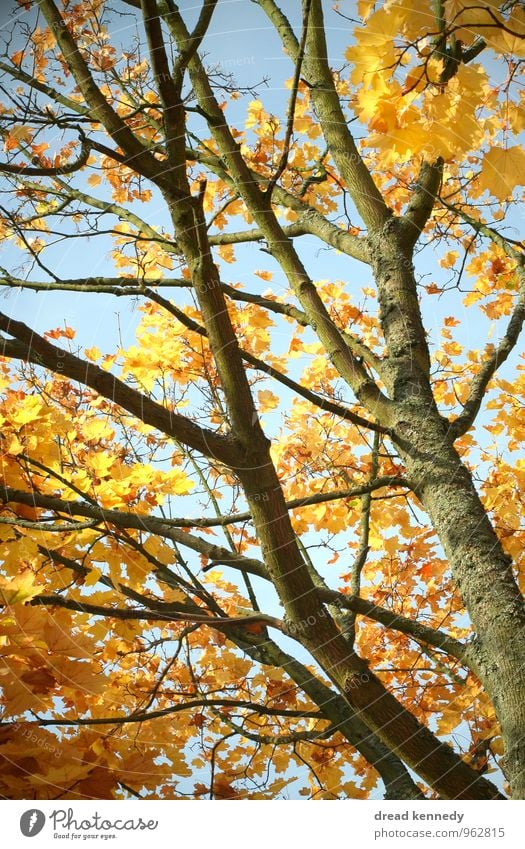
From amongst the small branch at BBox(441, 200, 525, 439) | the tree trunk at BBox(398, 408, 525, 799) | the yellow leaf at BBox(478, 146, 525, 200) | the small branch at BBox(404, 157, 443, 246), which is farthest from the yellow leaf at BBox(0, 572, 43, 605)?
the small branch at BBox(404, 157, 443, 246)

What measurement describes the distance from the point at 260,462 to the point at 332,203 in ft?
8.41

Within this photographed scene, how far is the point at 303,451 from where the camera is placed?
11.1 feet

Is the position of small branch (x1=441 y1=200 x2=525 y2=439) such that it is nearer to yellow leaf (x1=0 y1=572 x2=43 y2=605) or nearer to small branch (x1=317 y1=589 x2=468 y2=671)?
small branch (x1=317 y1=589 x2=468 y2=671)

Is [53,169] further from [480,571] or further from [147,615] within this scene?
[480,571]

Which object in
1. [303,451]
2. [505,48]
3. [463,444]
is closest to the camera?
[505,48]

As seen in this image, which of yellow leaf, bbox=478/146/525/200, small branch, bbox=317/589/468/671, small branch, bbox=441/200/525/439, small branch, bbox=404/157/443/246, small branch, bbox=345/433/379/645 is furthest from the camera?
small branch, bbox=404/157/443/246
